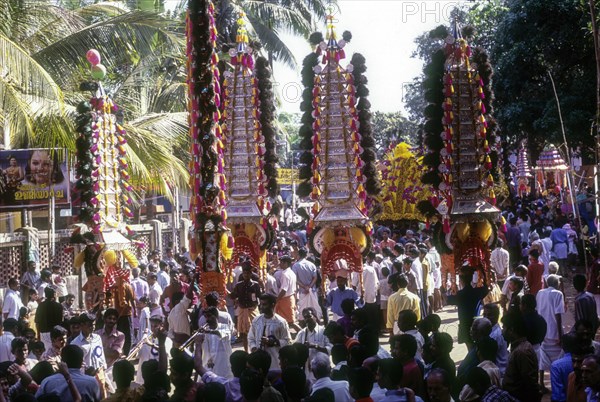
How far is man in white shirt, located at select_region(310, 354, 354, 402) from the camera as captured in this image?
6.81 meters

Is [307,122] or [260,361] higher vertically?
[307,122]

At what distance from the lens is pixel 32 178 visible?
18516 mm

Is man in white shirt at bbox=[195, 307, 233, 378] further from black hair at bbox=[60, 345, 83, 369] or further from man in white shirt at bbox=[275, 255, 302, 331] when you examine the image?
man in white shirt at bbox=[275, 255, 302, 331]

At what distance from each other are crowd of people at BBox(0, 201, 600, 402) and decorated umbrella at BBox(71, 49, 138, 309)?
Answer: 306 millimetres

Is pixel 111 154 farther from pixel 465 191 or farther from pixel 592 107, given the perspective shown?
pixel 592 107

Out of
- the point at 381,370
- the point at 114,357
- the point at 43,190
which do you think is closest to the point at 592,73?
the point at 43,190

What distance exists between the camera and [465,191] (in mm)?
13094

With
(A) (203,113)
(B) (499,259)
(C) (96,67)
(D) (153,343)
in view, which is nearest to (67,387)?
(D) (153,343)

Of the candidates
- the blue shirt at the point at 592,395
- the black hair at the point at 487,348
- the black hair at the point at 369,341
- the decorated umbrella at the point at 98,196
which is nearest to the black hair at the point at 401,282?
the black hair at the point at 369,341

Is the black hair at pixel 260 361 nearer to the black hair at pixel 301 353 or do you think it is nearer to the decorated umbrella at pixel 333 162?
the black hair at pixel 301 353

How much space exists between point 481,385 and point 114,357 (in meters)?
5.38

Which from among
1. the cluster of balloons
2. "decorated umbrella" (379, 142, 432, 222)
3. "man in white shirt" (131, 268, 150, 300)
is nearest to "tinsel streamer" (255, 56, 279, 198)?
"man in white shirt" (131, 268, 150, 300)

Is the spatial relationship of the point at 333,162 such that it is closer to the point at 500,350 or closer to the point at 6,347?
the point at 500,350

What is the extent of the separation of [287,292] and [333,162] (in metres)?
2.47
